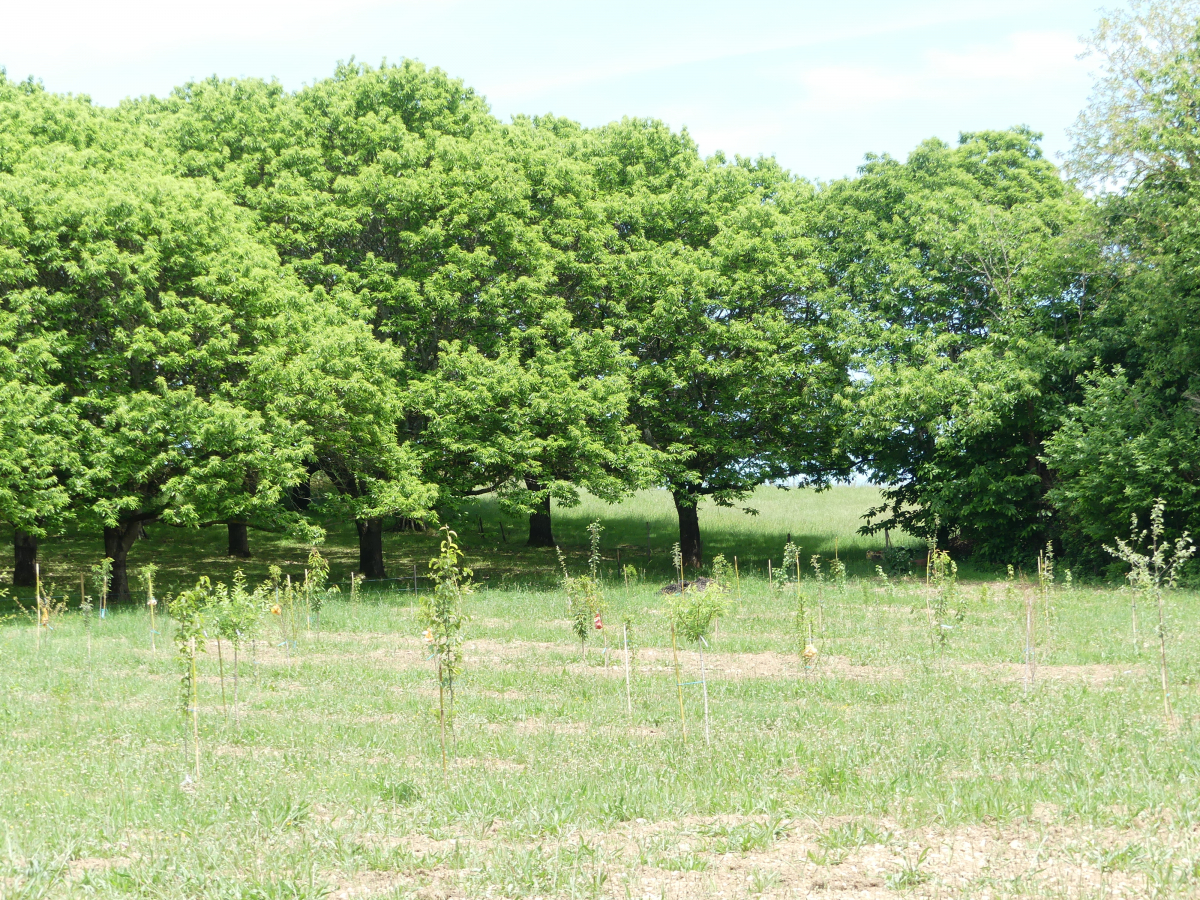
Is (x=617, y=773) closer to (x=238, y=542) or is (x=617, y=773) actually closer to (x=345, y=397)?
(x=345, y=397)

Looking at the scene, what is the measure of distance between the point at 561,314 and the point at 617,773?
62.7 ft

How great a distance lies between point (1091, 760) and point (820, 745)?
8.09 ft

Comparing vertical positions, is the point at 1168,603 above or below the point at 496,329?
below

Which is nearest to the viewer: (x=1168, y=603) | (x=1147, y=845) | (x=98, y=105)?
(x=1147, y=845)

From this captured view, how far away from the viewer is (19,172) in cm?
2217

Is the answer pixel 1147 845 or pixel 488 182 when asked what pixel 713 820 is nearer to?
pixel 1147 845

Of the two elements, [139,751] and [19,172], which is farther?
[19,172]

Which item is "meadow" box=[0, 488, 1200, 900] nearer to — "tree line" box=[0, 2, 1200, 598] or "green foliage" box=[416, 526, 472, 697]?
"green foliage" box=[416, 526, 472, 697]

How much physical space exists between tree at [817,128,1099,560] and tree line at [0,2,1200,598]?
A: 4.6 inches

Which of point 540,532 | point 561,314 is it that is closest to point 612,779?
point 561,314

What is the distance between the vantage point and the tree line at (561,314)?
2195 cm

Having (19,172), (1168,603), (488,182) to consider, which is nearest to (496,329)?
(488,182)

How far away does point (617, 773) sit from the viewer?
902cm

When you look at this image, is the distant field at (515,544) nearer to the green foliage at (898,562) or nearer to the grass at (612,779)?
the green foliage at (898,562)
